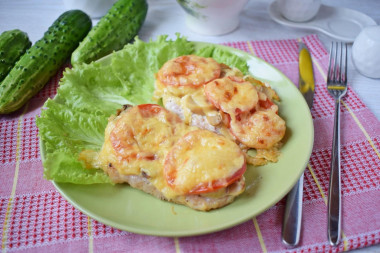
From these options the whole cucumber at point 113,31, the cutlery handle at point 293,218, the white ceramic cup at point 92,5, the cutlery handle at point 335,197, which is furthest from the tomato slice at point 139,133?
the white ceramic cup at point 92,5

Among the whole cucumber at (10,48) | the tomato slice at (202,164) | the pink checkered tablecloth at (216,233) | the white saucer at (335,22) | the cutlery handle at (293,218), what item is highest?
the tomato slice at (202,164)

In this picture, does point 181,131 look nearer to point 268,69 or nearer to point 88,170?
point 88,170

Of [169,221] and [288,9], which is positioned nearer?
[169,221]

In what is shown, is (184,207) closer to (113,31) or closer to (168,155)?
(168,155)

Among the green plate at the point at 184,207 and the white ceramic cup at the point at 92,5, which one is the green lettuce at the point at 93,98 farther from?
the white ceramic cup at the point at 92,5

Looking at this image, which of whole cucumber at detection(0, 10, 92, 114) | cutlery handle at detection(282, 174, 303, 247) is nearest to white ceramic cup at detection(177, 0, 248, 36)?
whole cucumber at detection(0, 10, 92, 114)

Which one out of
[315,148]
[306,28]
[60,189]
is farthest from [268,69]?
[60,189]
